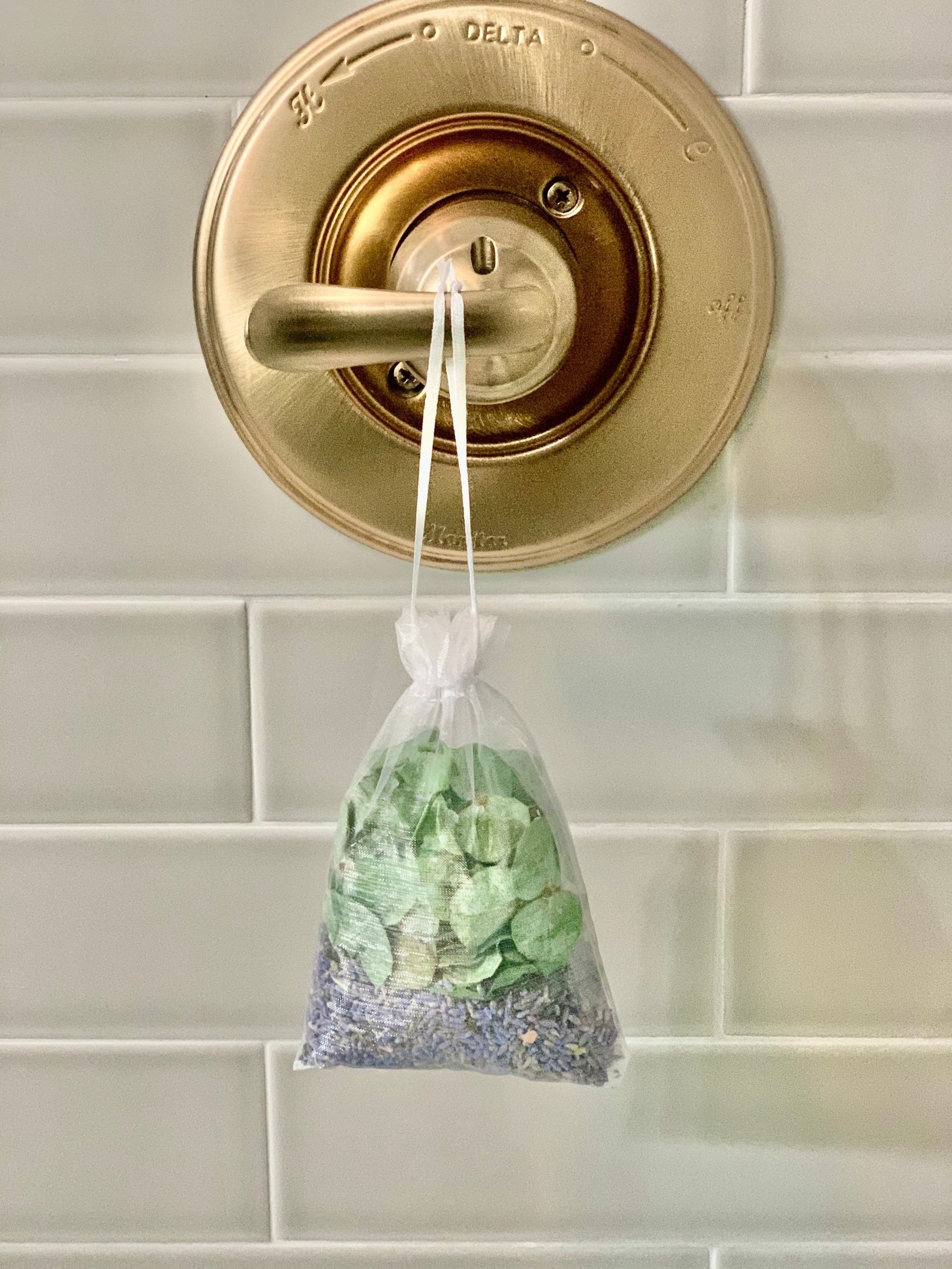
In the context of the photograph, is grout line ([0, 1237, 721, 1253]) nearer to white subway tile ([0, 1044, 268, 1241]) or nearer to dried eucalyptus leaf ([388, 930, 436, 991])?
white subway tile ([0, 1044, 268, 1241])

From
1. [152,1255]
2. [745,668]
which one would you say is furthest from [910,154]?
[152,1255]

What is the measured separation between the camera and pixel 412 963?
1.11 ft

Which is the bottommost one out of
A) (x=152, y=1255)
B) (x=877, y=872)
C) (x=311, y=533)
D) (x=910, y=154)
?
(x=152, y=1255)

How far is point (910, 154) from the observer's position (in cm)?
39

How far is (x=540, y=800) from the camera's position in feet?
1.18

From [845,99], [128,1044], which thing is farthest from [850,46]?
[128,1044]

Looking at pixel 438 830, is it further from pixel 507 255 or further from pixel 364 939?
pixel 507 255

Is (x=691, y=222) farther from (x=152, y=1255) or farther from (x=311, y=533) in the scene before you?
(x=152, y=1255)

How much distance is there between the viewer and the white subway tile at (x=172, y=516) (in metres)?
0.41

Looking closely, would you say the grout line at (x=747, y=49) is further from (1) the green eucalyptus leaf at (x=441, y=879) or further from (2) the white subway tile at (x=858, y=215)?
(1) the green eucalyptus leaf at (x=441, y=879)

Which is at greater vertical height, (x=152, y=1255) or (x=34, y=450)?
(x=34, y=450)

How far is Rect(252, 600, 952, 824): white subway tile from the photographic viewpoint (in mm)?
420

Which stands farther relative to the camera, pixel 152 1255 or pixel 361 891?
pixel 152 1255

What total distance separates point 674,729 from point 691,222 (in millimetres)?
190
